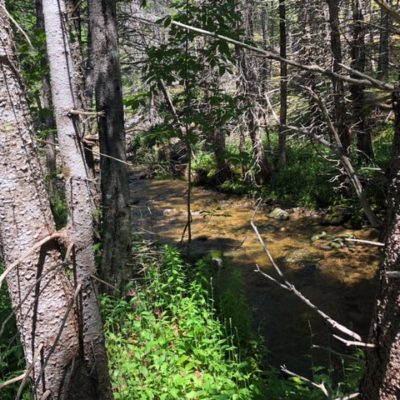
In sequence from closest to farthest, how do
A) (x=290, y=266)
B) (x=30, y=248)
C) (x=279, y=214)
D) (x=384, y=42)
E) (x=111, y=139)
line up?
(x=30, y=248)
(x=111, y=139)
(x=384, y=42)
(x=290, y=266)
(x=279, y=214)

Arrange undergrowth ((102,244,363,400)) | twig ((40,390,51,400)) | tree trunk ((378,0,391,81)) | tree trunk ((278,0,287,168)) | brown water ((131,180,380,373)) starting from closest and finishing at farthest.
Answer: tree trunk ((378,0,391,81)) → twig ((40,390,51,400)) → undergrowth ((102,244,363,400)) → brown water ((131,180,380,373)) → tree trunk ((278,0,287,168))

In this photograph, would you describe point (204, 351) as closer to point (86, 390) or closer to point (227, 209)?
point (86, 390)

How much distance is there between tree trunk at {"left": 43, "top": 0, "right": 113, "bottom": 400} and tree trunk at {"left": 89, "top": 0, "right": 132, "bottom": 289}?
2.74 meters

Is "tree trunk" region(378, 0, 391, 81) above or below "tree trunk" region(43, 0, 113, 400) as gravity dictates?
above

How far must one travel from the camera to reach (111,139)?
5.20 meters

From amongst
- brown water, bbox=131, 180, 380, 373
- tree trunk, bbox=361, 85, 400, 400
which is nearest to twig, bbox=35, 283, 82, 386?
tree trunk, bbox=361, 85, 400, 400

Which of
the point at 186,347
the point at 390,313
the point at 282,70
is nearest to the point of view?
the point at 390,313

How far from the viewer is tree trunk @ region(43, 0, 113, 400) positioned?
2.15m

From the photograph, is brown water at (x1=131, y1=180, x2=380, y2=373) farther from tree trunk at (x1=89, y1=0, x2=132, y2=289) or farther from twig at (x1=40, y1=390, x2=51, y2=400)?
twig at (x1=40, y1=390, x2=51, y2=400)

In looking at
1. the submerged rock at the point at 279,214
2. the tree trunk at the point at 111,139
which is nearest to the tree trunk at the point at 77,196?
the tree trunk at the point at 111,139

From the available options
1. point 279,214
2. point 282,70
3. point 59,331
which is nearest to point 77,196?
point 59,331

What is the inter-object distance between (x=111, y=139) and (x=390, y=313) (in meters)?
4.39

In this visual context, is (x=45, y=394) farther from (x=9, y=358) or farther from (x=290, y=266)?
(x=290, y=266)

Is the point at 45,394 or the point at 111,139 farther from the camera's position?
the point at 111,139
